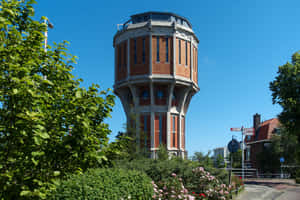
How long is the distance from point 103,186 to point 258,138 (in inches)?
2289

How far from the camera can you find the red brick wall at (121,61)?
1383 inches

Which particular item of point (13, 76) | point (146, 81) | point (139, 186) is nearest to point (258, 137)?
point (146, 81)

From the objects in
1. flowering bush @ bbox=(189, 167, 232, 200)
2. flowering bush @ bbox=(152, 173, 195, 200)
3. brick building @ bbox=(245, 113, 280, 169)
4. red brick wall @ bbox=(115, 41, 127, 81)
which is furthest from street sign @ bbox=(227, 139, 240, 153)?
brick building @ bbox=(245, 113, 280, 169)

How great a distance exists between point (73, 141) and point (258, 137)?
58.8 m

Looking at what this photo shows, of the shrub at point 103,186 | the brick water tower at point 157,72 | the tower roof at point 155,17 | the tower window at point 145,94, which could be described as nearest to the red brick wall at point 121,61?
the brick water tower at point 157,72

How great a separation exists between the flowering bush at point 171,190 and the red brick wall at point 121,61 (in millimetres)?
24178

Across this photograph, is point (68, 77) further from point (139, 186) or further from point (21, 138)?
point (139, 186)

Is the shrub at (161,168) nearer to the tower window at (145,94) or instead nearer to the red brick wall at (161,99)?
the red brick wall at (161,99)

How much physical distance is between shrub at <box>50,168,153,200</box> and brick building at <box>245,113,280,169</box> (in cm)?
5003

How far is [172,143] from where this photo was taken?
3519 cm

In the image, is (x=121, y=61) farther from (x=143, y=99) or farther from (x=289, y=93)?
(x=289, y=93)

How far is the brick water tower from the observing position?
3356cm

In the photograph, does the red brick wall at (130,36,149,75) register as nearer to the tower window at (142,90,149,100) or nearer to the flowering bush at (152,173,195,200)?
the tower window at (142,90,149,100)

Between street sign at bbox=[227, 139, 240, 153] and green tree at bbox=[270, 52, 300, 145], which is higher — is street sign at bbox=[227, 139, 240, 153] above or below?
below
